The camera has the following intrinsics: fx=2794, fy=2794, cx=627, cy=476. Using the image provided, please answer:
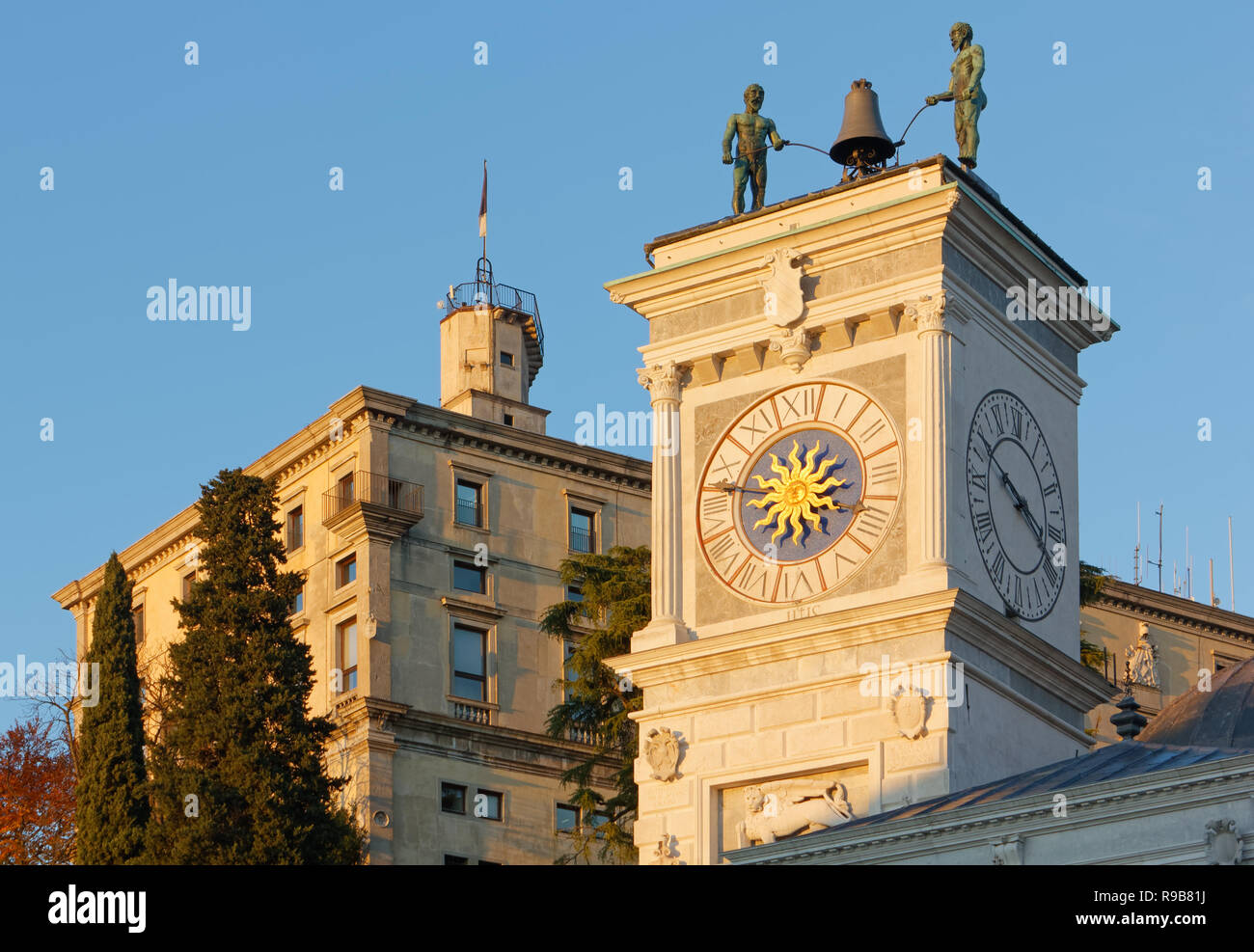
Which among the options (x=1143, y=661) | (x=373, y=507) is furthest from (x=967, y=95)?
(x=1143, y=661)

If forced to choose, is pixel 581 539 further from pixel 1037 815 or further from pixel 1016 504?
pixel 1037 815

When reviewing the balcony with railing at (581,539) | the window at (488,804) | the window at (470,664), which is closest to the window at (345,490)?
the window at (470,664)

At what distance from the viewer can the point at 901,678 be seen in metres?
44.2

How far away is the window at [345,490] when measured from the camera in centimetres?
8912

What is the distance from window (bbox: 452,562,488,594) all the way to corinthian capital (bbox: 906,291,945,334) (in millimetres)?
45486

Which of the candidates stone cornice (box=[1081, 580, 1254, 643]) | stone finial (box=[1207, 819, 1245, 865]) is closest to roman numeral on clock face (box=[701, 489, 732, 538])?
stone finial (box=[1207, 819, 1245, 865])

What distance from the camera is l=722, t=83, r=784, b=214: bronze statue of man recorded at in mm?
50312

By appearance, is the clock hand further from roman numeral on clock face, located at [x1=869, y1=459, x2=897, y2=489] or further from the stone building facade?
the stone building facade

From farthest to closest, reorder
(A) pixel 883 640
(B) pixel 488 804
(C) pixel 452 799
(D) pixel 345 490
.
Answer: (D) pixel 345 490 → (B) pixel 488 804 → (C) pixel 452 799 → (A) pixel 883 640

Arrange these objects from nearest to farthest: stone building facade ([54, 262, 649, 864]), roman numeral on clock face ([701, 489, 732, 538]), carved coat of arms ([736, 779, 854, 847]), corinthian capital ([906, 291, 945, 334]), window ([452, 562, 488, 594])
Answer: carved coat of arms ([736, 779, 854, 847])
corinthian capital ([906, 291, 945, 334])
roman numeral on clock face ([701, 489, 732, 538])
stone building facade ([54, 262, 649, 864])
window ([452, 562, 488, 594])

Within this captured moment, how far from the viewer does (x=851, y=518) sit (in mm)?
45812

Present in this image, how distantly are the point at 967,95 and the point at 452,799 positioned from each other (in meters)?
42.1
